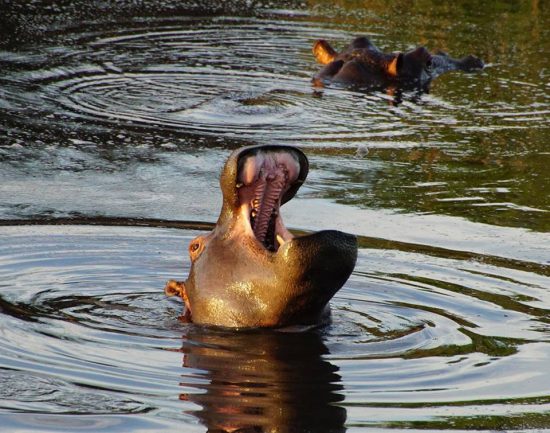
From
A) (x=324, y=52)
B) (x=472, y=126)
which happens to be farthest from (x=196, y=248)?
(x=324, y=52)

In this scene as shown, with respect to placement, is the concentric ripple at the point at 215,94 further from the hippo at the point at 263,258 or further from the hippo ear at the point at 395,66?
the hippo at the point at 263,258

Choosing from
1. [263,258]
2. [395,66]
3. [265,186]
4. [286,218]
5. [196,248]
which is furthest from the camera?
[395,66]

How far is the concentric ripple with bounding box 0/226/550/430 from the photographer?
16.9ft

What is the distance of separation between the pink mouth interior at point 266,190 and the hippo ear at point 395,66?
27.8ft

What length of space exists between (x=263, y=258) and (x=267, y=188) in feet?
1.07

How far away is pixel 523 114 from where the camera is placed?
12570 millimetres

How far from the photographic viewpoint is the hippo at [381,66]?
46.7 feet

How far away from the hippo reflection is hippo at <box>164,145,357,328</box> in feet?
0.36

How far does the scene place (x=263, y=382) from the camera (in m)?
5.50

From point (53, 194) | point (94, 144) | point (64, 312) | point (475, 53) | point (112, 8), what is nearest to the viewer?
point (64, 312)

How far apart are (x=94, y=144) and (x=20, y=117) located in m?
1.09

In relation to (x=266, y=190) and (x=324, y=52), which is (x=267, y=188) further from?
(x=324, y=52)

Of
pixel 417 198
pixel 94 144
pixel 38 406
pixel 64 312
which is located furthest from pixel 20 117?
pixel 38 406

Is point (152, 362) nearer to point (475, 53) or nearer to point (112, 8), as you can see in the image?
point (475, 53)
